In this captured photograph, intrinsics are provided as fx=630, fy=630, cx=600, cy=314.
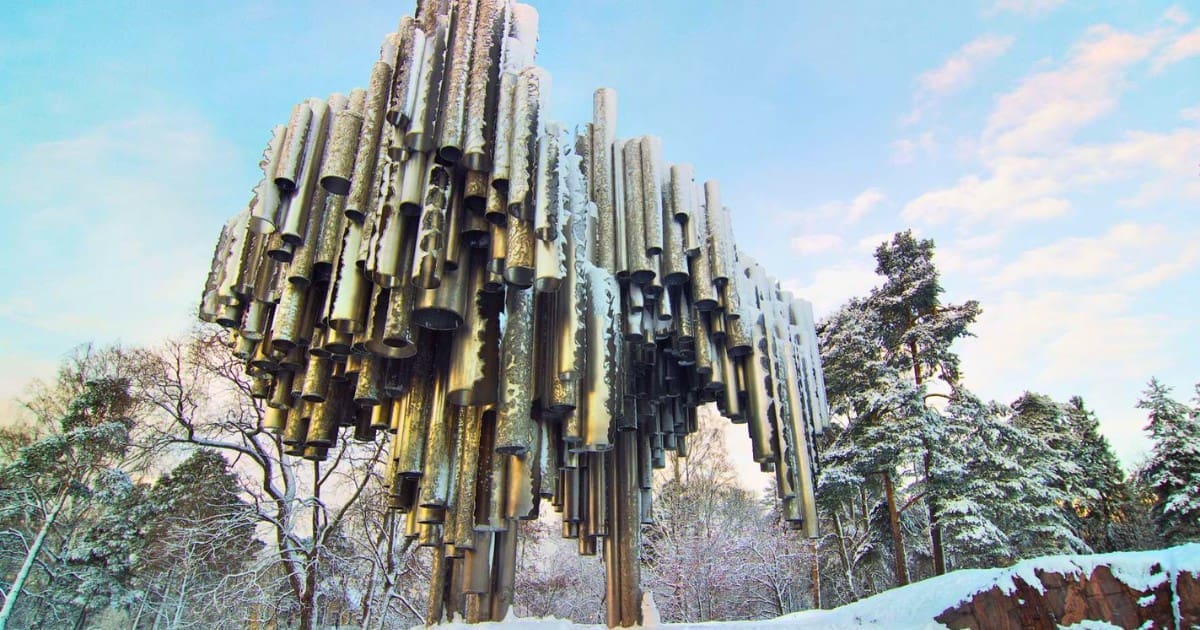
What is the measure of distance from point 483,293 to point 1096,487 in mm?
34689

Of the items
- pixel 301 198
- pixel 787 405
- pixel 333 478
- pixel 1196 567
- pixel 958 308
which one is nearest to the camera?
pixel 1196 567

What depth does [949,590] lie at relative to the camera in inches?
252

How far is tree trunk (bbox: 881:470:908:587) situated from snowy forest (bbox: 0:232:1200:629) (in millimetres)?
87

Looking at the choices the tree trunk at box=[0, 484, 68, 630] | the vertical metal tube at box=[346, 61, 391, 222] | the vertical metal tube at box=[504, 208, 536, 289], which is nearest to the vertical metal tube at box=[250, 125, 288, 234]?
the vertical metal tube at box=[346, 61, 391, 222]

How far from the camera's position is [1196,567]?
15.3 feet

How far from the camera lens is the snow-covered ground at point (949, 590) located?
16.2 ft

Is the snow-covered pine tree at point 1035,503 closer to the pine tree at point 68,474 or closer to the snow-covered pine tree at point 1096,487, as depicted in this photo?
the snow-covered pine tree at point 1096,487

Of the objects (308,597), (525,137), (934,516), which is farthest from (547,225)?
(934,516)

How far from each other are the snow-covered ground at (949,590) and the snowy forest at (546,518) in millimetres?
8871

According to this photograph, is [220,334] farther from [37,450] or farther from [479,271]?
[479,271]

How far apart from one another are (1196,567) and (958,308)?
20.6 m

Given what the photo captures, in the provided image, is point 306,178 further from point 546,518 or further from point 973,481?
point 546,518

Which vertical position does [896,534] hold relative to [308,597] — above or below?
above

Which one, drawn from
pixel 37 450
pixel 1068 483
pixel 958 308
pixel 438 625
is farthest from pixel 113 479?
pixel 1068 483
